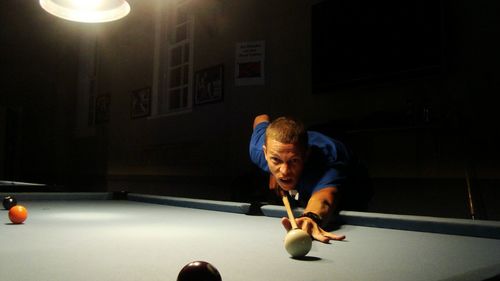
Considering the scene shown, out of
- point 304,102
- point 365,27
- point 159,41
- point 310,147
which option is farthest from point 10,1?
point 310,147

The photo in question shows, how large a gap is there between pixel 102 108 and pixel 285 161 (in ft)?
17.9

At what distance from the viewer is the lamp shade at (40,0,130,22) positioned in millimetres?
2420

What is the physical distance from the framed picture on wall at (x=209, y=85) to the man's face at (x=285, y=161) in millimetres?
2546

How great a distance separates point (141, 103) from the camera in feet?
19.5

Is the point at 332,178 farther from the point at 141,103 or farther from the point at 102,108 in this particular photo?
the point at 102,108

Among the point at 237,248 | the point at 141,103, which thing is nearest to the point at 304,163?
the point at 237,248

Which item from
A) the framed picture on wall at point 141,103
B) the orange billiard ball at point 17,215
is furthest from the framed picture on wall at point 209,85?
the orange billiard ball at point 17,215

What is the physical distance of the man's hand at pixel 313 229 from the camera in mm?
1403

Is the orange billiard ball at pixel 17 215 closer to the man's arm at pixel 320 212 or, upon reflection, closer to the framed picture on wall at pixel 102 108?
the man's arm at pixel 320 212

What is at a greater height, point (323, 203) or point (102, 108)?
point (102, 108)

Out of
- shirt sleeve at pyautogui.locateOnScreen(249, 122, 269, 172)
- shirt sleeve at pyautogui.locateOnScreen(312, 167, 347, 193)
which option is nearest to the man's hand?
shirt sleeve at pyautogui.locateOnScreen(312, 167, 347, 193)

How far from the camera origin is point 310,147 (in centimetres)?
225

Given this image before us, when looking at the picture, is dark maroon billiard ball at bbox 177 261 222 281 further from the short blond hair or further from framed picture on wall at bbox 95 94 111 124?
framed picture on wall at bbox 95 94 111 124

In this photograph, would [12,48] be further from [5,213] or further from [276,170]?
[276,170]
